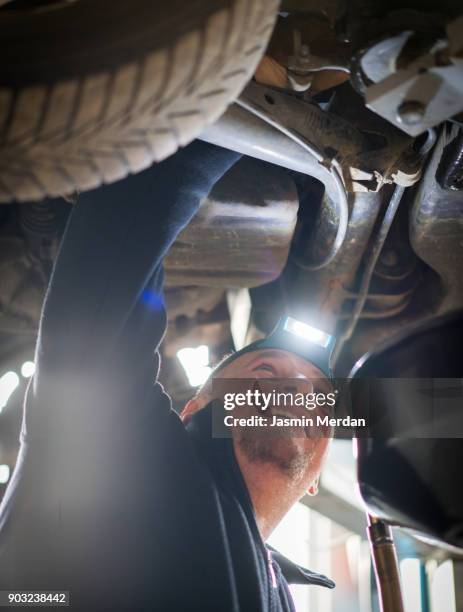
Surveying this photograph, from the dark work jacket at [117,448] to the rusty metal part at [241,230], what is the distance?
1.13 ft

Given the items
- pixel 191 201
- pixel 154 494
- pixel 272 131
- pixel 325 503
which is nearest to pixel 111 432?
pixel 154 494

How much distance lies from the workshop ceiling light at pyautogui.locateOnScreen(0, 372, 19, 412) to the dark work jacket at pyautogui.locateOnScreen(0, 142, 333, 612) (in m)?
0.61

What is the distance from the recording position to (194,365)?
70.1 inches

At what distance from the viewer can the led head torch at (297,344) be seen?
158 cm

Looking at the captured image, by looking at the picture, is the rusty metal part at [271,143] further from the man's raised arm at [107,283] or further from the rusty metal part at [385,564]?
the rusty metal part at [385,564]

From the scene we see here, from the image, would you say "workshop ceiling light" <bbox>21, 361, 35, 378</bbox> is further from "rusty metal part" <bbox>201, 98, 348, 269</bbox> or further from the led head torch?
"rusty metal part" <bbox>201, 98, 348, 269</bbox>

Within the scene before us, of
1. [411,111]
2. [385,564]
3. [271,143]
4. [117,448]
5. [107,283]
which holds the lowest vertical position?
[385,564]

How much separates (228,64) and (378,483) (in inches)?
19.2

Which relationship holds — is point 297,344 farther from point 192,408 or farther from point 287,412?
point 192,408

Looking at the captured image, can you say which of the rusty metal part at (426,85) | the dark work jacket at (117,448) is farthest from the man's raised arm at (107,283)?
the rusty metal part at (426,85)

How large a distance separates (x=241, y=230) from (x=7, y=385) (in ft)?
2.22

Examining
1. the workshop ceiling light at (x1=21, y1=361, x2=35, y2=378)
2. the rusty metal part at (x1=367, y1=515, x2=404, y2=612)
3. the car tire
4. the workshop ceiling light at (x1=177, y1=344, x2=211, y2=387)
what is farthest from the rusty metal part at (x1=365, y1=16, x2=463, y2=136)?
the workshop ceiling light at (x1=21, y1=361, x2=35, y2=378)

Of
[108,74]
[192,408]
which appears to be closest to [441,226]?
[192,408]

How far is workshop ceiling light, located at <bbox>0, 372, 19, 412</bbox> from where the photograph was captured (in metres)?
1.70
